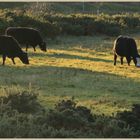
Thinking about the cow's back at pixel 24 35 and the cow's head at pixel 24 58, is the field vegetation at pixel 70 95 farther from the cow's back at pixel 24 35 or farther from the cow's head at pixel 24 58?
the cow's back at pixel 24 35

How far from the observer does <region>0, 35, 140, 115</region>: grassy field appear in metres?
15.4

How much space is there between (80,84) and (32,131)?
7.96 metres

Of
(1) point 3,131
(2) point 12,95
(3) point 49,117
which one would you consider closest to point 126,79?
(2) point 12,95

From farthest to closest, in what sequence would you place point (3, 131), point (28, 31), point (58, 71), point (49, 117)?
point (28, 31)
point (58, 71)
point (49, 117)
point (3, 131)

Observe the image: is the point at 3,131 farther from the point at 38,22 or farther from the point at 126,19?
the point at 126,19

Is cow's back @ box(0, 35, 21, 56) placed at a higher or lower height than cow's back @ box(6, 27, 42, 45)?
higher

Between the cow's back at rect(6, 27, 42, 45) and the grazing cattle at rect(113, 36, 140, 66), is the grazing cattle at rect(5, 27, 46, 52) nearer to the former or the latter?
the cow's back at rect(6, 27, 42, 45)

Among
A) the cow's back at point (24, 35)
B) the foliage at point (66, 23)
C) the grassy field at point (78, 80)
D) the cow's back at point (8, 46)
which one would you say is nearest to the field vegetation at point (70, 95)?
the grassy field at point (78, 80)

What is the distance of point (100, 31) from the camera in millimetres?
49438

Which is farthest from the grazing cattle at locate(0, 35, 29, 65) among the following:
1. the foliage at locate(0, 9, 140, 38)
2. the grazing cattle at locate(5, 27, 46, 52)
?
the foliage at locate(0, 9, 140, 38)

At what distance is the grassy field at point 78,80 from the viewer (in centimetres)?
1535

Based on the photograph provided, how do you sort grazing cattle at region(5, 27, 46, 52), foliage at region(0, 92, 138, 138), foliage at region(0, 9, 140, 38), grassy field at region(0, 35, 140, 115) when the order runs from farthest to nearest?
foliage at region(0, 9, 140, 38) < grazing cattle at region(5, 27, 46, 52) < grassy field at region(0, 35, 140, 115) < foliage at region(0, 92, 138, 138)

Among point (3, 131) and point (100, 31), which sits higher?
point (3, 131)

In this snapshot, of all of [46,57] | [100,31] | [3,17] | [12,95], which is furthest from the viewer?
[100,31]
